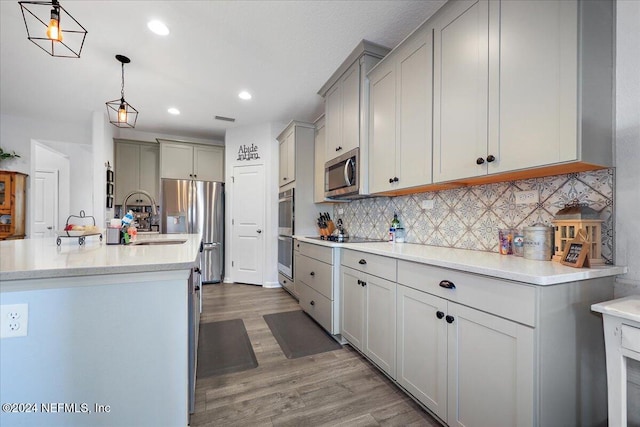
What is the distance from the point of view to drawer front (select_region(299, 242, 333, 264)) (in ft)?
8.29

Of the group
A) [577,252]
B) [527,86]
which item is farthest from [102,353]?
[527,86]

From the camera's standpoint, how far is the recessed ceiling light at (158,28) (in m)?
2.19

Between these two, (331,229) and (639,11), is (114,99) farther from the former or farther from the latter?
(639,11)

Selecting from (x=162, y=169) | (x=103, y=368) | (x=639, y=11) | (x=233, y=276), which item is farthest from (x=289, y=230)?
(x=639, y=11)

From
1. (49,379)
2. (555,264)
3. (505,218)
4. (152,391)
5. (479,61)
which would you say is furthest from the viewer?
(505,218)

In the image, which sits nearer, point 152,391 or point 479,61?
point 152,391

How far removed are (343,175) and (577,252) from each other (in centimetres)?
186

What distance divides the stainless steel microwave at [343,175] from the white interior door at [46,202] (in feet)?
16.6

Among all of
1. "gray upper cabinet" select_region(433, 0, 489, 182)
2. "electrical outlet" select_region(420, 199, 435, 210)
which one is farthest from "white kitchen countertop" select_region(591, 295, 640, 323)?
"electrical outlet" select_region(420, 199, 435, 210)

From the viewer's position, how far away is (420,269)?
1544mm

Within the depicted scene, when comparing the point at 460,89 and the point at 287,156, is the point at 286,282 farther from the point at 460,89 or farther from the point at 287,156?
the point at 460,89

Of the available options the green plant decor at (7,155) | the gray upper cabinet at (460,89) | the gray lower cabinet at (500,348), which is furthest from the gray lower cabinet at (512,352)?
the green plant decor at (7,155)

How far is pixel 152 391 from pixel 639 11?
2648mm

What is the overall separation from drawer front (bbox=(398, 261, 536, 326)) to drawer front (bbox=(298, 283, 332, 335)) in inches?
43.3
